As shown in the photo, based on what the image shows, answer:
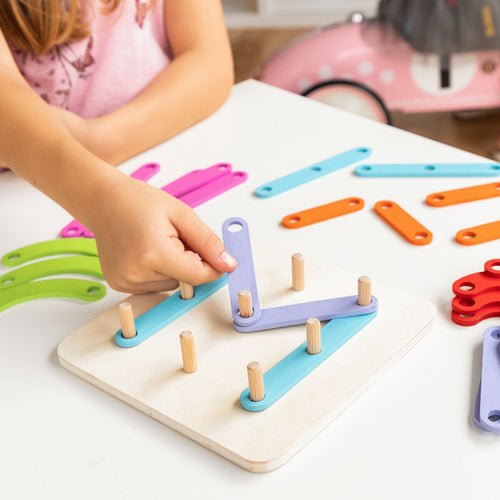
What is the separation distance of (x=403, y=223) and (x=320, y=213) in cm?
8

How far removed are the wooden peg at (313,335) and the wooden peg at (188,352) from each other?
0.08m

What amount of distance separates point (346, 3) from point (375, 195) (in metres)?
2.16

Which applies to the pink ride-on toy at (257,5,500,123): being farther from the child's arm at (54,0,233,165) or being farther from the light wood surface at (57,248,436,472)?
the light wood surface at (57,248,436,472)

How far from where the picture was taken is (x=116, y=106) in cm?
93

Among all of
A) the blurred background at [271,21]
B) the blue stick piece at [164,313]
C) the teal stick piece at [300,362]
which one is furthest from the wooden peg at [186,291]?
the blurred background at [271,21]

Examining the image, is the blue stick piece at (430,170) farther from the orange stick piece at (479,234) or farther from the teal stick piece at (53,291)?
the teal stick piece at (53,291)

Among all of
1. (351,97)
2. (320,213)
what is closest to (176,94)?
(320,213)

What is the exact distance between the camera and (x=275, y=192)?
27.6 inches

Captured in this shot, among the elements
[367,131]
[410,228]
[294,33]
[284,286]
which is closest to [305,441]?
[284,286]

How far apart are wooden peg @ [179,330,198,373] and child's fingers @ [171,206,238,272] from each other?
0.27ft

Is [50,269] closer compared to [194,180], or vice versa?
[50,269]

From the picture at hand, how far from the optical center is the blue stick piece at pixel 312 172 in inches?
27.8

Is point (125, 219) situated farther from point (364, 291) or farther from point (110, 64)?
point (110, 64)

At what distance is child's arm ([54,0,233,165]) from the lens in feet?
2.55
